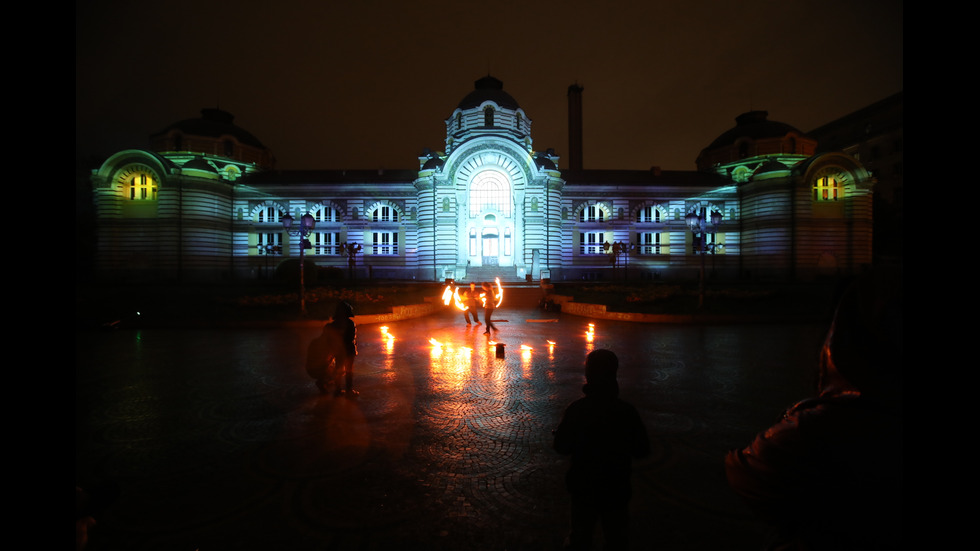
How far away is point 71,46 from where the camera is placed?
71.1 inches

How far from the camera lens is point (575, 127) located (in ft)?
189

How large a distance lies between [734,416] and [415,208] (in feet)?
134

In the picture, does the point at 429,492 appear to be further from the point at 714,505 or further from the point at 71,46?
the point at 71,46

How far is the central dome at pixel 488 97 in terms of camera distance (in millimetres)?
43562

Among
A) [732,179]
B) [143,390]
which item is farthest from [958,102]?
[732,179]

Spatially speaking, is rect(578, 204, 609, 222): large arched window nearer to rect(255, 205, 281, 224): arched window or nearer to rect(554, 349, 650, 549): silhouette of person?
rect(255, 205, 281, 224): arched window

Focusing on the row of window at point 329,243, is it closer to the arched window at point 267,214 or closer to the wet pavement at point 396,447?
the arched window at point 267,214

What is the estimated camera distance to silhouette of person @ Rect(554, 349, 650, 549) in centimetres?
266

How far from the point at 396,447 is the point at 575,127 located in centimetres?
5864

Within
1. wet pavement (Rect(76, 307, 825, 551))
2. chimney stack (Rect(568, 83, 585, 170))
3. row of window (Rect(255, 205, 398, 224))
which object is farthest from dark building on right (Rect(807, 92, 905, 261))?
wet pavement (Rect(76, 307, 825, 551))

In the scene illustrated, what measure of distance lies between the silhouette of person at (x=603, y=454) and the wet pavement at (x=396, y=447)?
591mm

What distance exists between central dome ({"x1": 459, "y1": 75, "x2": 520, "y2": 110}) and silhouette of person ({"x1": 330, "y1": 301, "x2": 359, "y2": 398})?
4044 centimetres

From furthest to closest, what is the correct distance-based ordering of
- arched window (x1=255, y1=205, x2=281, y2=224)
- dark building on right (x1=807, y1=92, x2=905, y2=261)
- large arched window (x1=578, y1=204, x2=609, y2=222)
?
1. dark building on right (x1=807, y1=92, x2=905, y2=261)
2. large arched window (x1=578, y1=204, x2=609, y2=222)
3. arched window (x1=255, y1=205, x2=281, y2=224)

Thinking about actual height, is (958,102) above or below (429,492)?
above
